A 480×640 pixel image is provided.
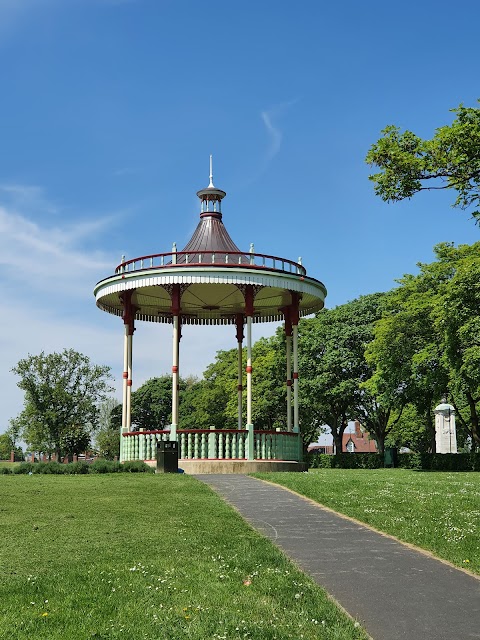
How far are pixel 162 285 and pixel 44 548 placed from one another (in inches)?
858

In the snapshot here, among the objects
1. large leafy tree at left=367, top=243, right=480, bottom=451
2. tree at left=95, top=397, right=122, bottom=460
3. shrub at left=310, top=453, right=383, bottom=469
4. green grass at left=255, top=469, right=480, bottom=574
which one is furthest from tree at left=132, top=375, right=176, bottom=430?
green grass at left=255, top=469, right=480, bottom=574

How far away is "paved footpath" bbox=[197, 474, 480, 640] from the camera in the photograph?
710 centimetres

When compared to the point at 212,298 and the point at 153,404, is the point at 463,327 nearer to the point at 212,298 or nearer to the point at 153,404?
the point at 212,298

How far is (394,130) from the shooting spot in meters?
15.6

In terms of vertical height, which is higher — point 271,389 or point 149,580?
point 271,389

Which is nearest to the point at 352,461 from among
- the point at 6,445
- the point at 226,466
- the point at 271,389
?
the point at 271,389

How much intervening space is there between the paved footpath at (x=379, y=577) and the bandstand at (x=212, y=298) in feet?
50.0

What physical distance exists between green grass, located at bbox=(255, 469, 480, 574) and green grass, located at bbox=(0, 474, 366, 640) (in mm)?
2435

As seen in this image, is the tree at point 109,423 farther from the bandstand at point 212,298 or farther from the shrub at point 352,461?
the bandstand at point 212,298

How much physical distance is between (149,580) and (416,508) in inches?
334

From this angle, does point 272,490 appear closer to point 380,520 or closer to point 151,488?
point 151,488

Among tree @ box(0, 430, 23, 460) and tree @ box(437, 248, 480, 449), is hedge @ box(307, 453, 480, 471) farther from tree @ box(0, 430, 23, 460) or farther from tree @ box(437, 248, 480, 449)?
tree @ box(0, 430, 23, 460)

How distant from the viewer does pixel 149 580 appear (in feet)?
28.2

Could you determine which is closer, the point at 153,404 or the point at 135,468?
the point at 135,468
